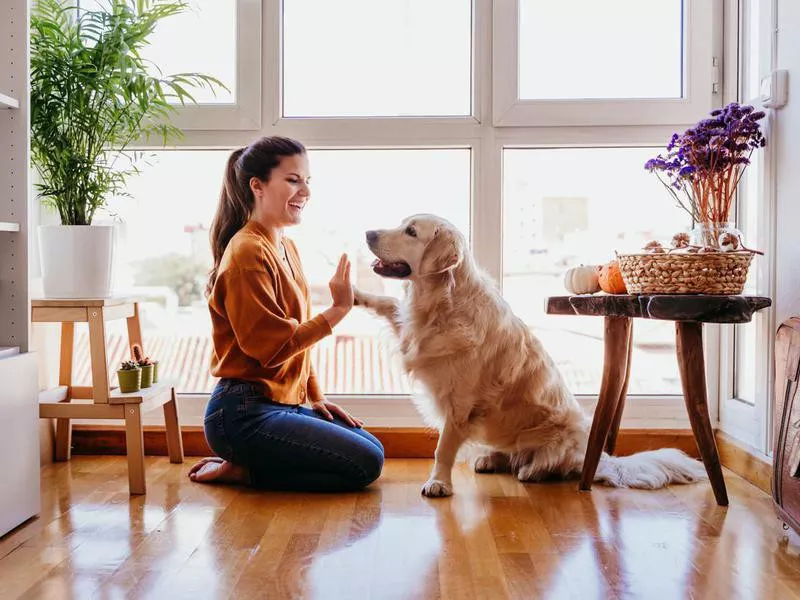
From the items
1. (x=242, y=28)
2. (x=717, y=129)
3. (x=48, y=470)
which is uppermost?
(x=242, y=28)

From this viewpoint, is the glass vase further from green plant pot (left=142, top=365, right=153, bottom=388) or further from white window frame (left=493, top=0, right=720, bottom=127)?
green plant pot (left=142, top=365, right=153, bottom=388)

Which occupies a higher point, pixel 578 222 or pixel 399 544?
pixel 578 222

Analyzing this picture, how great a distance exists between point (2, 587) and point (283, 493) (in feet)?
3.04

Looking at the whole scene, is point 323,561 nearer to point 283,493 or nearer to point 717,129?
point 283,493

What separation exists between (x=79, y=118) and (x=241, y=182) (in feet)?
1.91

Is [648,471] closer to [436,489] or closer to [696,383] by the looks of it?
[696,383]

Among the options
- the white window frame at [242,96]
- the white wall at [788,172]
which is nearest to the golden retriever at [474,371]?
the white wall at [788,172]

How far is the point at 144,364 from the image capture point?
101 inches

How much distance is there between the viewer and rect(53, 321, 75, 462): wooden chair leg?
2.83 m

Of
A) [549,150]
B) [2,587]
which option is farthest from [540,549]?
[549,150]

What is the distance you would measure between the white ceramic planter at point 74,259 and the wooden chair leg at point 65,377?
1.06 ft

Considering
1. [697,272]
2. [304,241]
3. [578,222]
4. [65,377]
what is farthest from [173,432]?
[697,272]

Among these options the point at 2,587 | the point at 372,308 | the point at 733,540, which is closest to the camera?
the point at 2,587

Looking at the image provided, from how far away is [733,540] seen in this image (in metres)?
1.97
